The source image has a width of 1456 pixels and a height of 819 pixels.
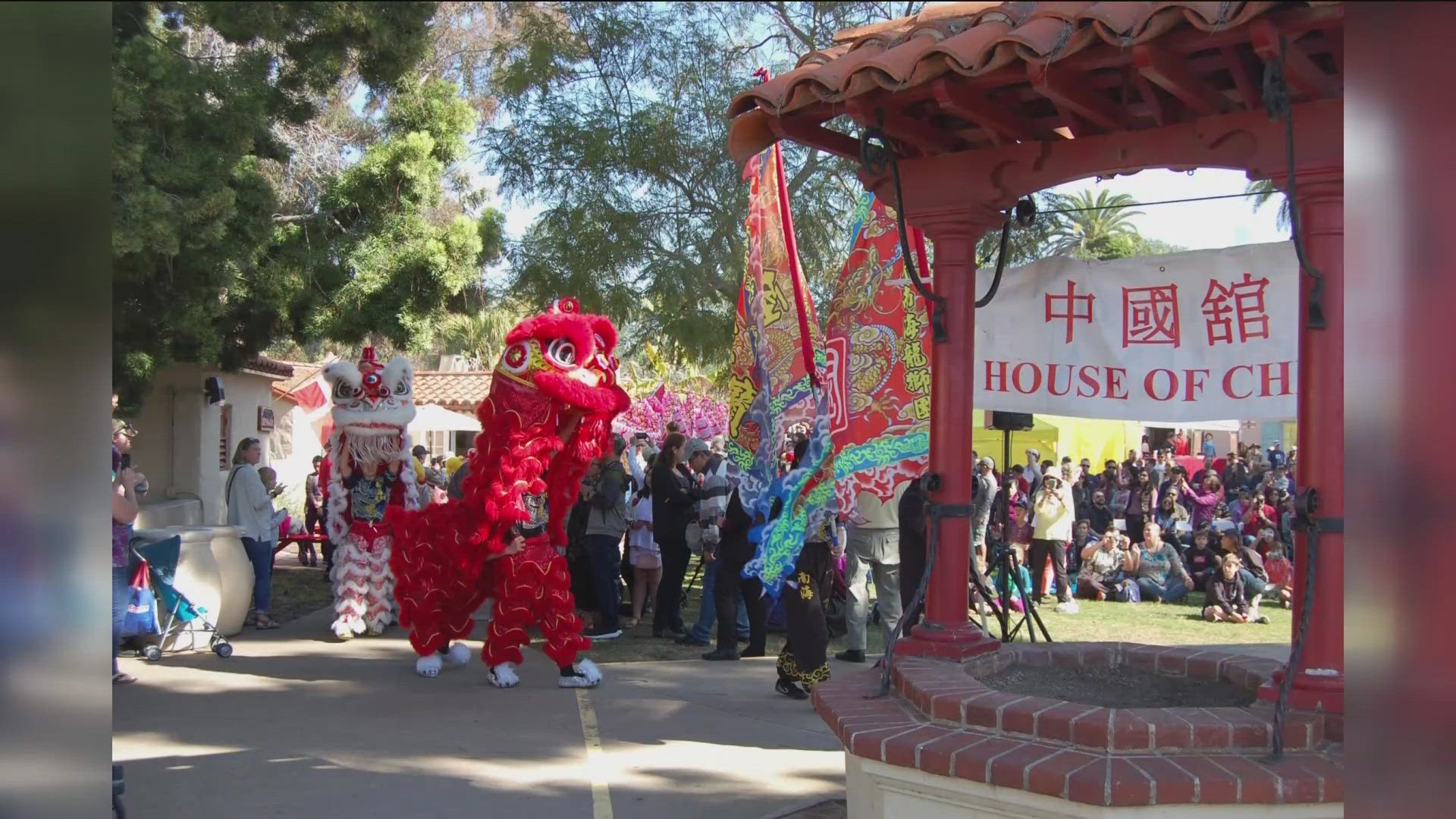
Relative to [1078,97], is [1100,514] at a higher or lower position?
lower

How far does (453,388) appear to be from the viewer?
32.6 metres

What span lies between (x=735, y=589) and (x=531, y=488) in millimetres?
2344

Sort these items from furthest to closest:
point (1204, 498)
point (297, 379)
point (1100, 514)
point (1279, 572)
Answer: point (297, 379), point (1100, 514), point (1204, 498), point (1279, 572)

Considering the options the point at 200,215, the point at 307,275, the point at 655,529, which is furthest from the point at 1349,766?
the point at 307,275

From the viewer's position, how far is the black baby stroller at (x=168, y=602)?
28.0ft

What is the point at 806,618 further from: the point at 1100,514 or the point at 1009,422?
the point at 1100,514

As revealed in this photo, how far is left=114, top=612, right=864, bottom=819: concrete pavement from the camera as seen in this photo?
17.6ft

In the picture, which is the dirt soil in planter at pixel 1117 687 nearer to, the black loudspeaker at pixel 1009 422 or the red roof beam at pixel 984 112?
the red roof beam at pixel 984 112

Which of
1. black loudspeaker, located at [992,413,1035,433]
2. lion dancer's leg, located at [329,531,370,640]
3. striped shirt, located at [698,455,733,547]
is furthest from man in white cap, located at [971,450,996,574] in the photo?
lion dancer's leg, located at [329,531,370,640]

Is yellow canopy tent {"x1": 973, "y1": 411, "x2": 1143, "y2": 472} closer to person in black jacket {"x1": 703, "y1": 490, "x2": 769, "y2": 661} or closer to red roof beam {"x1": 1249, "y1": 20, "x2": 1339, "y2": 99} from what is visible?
person in black jacket {"x1": 703, "y1": 490, "x2": 769, "y2": 661}

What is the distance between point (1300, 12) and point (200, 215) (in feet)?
22.3

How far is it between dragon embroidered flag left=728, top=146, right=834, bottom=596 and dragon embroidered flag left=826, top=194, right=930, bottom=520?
0.51 ft

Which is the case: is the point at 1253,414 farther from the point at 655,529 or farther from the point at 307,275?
the point at 307,275

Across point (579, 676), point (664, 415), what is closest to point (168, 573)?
point (579, 676)
